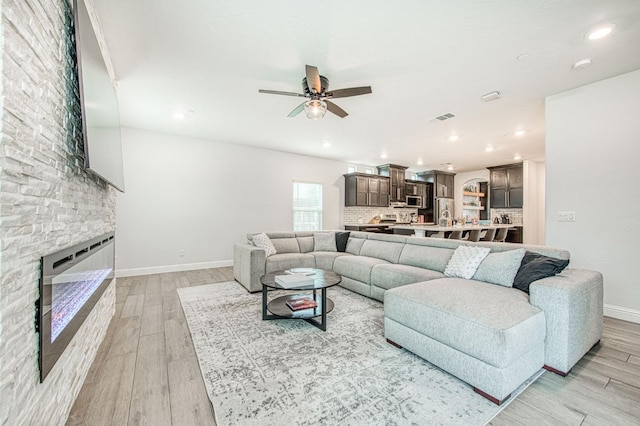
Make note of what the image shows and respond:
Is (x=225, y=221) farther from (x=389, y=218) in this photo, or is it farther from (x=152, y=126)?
(x=389, y=218)

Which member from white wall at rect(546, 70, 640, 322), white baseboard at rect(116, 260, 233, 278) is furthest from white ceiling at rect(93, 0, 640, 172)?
white baseboard at rect(116, 260, 233, 278)

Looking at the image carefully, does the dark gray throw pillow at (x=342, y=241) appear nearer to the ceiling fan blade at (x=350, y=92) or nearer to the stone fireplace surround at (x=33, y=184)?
the ceiling fan blade at (x=350, y=92)

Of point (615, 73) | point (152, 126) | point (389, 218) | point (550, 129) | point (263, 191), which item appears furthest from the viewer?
point (389, 218)

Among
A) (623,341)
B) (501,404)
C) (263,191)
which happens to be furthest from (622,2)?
(263,191)

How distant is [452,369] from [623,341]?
201 centimetres

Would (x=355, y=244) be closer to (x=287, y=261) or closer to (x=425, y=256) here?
(x=287, y=261)

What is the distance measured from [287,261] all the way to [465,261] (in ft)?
8.40

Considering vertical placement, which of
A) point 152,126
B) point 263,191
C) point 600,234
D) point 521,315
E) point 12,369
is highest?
point 152,126

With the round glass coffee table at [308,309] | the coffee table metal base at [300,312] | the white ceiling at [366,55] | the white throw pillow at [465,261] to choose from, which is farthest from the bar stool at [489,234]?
the coffee table metal base at [300,312]

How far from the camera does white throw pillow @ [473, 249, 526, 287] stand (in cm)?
240

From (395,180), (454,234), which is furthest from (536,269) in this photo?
(395,180)

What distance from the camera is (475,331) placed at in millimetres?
1729

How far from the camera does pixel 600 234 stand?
3.11 meters

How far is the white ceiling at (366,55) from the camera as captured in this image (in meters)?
2.10
